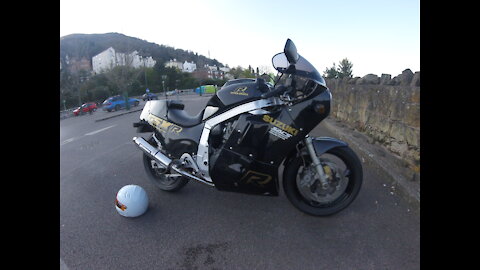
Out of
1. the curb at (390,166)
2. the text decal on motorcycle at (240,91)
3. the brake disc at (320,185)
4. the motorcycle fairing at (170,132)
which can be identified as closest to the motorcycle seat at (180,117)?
the motorcycle fairing at (170,132)

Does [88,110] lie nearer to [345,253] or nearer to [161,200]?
[161,200]

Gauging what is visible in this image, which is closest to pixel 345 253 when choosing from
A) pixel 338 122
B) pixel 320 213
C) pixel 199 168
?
pixel 320 213

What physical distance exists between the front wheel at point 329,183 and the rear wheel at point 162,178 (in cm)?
133

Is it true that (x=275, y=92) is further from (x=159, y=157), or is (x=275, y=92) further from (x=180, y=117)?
(x=159, y=157)

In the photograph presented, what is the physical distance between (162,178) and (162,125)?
793 mm

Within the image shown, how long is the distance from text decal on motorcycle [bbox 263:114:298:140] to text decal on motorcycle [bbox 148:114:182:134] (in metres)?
1.07

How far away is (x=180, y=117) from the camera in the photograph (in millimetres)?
2797

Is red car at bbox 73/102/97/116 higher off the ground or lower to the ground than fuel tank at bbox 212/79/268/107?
higher

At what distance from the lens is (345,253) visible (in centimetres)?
188

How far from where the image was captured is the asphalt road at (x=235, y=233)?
73.1 inches

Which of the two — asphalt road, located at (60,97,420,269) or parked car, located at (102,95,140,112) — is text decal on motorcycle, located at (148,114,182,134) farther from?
parked car, located at (102,95,140,112)

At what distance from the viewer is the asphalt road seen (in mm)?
1857

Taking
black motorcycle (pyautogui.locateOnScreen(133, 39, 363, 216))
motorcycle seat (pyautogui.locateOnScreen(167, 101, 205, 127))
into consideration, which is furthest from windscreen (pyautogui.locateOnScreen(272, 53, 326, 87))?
motorcycle seat (pyautogui.locateOnScreen(167, 101, 205, 127))

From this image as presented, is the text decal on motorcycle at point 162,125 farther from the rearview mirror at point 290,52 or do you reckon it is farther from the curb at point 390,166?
Answer: the curb at point 390,166
